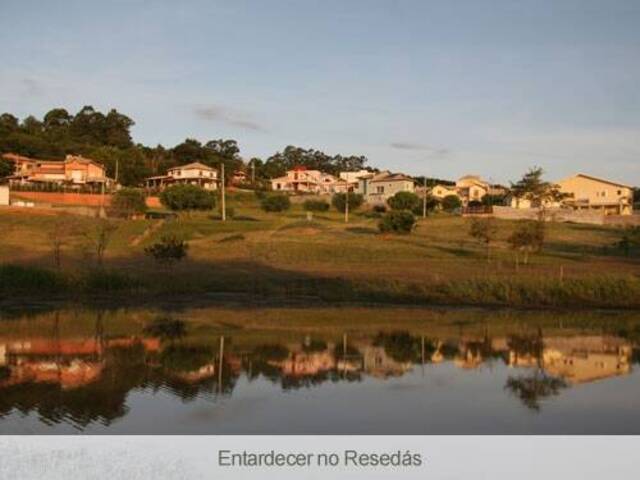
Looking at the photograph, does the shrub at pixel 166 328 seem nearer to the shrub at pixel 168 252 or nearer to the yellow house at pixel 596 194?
the shrub at pixel 168 252

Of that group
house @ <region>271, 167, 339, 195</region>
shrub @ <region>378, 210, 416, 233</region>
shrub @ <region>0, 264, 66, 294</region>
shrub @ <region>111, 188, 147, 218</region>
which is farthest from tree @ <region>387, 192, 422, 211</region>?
shrub @ <region>0, 264, 66, 294</region>

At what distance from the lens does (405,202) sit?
238ft

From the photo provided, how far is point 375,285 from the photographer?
29016 mm

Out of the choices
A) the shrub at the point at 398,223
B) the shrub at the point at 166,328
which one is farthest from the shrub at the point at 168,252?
the shrub at the point at 398,223

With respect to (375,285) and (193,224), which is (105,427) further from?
(193,224)

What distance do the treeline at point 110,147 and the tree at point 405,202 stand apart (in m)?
27.8

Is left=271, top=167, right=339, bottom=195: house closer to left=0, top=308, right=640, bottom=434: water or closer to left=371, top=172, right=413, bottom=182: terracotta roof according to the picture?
left=371, top=172, right=413, bottom=182: terracotta roof

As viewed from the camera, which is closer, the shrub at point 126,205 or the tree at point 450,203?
the shrub at point 126,205

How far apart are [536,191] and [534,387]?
65.7 metres

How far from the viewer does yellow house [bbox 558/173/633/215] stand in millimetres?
84312

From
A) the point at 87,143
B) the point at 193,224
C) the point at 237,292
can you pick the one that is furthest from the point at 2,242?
the point at 87,143

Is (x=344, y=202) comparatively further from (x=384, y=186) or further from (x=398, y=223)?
(x=398, y=223)

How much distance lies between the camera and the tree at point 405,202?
72.2 metres

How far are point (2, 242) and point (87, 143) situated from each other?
64347mm
